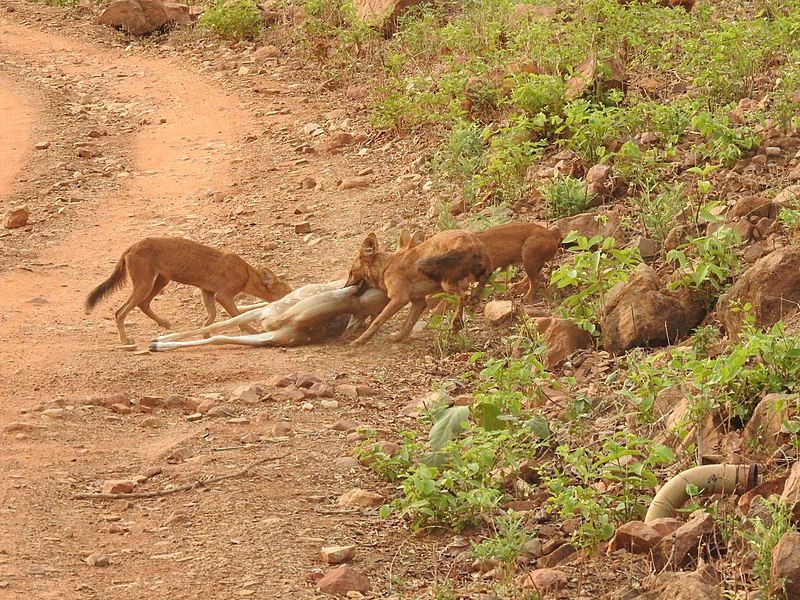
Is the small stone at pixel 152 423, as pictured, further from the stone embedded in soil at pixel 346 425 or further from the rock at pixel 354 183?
the rock at pixel 354 183

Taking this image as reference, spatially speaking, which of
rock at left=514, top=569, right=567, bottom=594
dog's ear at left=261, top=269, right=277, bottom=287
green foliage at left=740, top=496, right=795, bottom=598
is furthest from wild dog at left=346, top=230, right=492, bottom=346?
green foliage at left=740, top=496, right=795, bottom=598

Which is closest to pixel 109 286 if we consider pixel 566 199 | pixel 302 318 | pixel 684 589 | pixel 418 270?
pixel 302 318

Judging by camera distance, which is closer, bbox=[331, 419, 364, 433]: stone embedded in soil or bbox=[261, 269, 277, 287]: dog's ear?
bbox=[331, 419, 364, 433]: stone embedded in soil

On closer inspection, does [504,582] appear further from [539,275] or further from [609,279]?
[539,275]

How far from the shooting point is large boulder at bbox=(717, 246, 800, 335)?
6602 millimetres

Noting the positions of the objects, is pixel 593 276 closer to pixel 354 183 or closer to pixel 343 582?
pixel 343 582

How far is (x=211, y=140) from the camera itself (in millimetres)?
14586

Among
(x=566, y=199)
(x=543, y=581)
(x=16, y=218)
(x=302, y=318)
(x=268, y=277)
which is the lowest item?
(x=16, y=218)

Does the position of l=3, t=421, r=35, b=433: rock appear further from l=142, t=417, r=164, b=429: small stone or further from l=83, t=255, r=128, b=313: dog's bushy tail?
l=83, t=255, r=128, b=313: dog's bushy tail

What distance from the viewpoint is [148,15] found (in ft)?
62.8

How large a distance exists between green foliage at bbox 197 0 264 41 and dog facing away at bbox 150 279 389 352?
9.34 metres

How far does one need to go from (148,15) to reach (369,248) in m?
11.7

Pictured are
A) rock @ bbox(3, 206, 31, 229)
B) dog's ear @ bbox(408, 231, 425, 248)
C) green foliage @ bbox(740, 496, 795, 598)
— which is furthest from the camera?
rock @ bbox(3, 206, 31, 229)

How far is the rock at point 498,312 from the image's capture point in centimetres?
850
